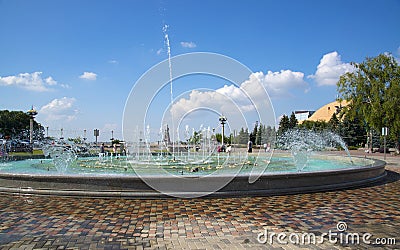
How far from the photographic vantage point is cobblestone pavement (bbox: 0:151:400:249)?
474cm

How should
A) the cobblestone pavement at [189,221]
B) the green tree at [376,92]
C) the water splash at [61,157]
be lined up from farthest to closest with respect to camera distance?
1. the green tree at [376,92]
2. the water splash at [61,157]
3. the cobblestone pavement at [189,221]

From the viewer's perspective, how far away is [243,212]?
6.48 metres

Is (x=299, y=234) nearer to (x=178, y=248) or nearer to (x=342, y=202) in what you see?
(x=178, y=248)

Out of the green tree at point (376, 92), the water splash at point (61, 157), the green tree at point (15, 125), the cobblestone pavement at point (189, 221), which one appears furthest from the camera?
the green tree at point (15, 125)

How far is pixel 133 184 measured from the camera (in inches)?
308

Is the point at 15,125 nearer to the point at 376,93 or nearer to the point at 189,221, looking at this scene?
the point at 376,93

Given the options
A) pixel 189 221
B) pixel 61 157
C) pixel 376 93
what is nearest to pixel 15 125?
pixel 61 157

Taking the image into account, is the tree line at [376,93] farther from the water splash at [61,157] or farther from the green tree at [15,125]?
the green tree at [15,125]

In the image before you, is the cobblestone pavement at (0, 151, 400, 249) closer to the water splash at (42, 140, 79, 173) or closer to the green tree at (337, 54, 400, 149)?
the water splash at (42, 140, 79, 173)

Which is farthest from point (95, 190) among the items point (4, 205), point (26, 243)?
point (26, 243)

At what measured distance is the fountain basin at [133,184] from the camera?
7.78m

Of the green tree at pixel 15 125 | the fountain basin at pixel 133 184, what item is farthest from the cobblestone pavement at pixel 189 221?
the green tree at pixel 15 125

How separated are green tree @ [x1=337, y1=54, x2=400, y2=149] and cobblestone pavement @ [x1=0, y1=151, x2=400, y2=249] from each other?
93.6 ft

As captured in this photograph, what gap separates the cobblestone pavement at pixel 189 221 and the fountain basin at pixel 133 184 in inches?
9.0
